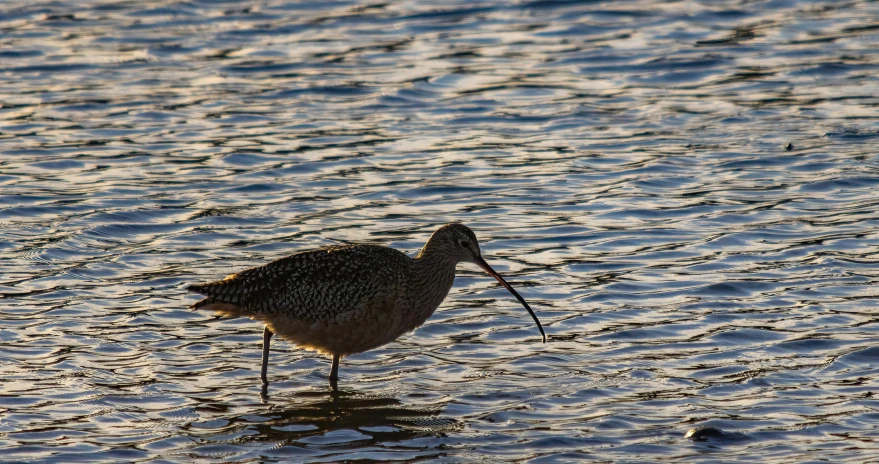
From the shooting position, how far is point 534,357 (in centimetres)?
870

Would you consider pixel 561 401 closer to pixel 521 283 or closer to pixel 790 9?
pixel 521 283

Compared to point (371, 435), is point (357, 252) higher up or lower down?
higher up

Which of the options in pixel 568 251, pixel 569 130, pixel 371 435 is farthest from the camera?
pixel 569 130

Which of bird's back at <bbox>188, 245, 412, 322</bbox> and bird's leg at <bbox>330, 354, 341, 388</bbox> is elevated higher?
bird's back at <bbox>188, 245, 412, 322</bbox>

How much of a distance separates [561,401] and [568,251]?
117 inches

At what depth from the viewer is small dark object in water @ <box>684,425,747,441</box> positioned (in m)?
7.23

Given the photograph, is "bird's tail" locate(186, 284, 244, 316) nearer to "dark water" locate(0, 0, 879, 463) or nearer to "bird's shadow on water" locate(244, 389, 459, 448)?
"dark water" locate(0, 0, 879, 463)

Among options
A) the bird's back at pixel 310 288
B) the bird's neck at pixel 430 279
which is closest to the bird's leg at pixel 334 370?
the bird's back at pixel 310 288

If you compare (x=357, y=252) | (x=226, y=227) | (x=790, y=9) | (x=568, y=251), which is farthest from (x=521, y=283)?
(x=790, y=9)

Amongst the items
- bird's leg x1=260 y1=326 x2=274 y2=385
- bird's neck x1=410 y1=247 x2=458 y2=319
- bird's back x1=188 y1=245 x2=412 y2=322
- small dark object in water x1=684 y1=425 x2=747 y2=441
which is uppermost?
bird's back x1=188 y1=245 x2=412 y2=322

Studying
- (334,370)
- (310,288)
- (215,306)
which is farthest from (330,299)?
(215,306)

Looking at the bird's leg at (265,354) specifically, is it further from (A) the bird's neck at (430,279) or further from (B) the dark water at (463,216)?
(A) the bird's neck at (430,279)

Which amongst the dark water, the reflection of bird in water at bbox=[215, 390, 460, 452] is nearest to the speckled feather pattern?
the dark water

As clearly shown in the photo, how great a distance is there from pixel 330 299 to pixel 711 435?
2.41 metres
